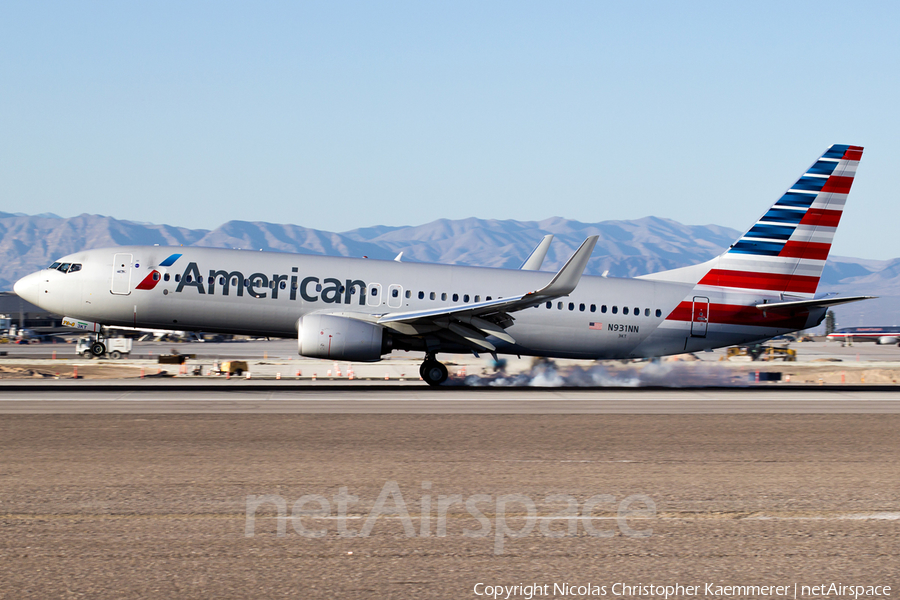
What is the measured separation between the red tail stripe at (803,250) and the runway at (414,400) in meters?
4.76

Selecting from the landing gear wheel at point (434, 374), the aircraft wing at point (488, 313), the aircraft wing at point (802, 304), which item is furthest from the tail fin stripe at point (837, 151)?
the landing gear wheel at point (434, 374)

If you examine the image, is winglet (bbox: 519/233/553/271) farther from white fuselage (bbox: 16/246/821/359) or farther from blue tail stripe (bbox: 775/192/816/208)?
blue tail stripe (bbox: 775/192/816/208)

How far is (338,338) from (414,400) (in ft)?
13.6

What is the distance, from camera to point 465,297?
26.8 metres

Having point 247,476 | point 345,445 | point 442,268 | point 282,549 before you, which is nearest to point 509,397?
point 442,268

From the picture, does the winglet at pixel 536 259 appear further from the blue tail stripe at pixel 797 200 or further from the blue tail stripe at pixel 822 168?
the blue tail stripe at pixel 822 168

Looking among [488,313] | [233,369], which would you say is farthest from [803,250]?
[233,369]

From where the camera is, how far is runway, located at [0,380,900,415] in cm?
1888

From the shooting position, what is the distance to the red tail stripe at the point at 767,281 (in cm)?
2822

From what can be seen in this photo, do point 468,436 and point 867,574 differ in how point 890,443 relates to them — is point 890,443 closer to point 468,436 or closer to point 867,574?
point 468,436

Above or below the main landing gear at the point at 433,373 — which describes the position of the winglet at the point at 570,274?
above
